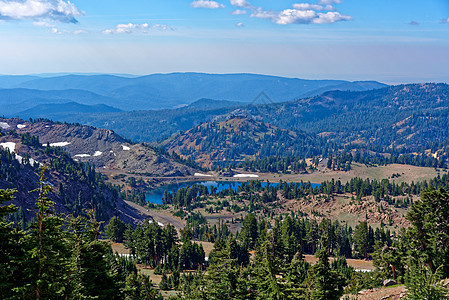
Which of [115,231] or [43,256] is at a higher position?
[43,256]

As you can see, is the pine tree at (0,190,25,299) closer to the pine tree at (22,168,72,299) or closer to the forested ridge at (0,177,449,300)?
the forested ridge at (0,177,449,300)

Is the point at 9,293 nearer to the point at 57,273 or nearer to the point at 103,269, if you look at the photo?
the point at 57,273

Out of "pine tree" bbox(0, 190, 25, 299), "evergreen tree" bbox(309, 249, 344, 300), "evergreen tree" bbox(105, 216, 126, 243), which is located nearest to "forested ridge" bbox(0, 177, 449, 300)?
"pine tree" bbox(0, 190, 25, 299)

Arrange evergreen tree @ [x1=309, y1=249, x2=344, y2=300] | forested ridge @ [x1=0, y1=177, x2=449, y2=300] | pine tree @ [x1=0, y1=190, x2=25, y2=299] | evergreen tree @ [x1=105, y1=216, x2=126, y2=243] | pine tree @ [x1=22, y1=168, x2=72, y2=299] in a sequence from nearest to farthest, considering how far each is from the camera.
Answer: pine tree @ [x1=0, y1=190, x2=25, y2=299] < pine tree @ [x1=22, y1=168, x2=72, y2=299] < forested ridge @ [x1=0, y1=177, x2=449, y2=300] < evergreen tree @ [x1=309, y1=249, x2=344, y2=300] < evergreen tree @ [x1=105, y1=216, x2=126, y2=243]

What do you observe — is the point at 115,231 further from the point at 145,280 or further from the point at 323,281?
the point at 323,281

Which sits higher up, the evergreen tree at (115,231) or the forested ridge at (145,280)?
the forested ridge at (145,280)

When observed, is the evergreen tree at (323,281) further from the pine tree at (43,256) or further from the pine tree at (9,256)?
the pine tree at (9,256)

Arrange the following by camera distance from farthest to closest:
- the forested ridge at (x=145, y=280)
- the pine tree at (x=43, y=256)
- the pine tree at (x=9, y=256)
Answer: the forested ridge at (x=145, y=280) → the pine tree at (x=43, y=256) → the pine tree at (x=9, y=256)

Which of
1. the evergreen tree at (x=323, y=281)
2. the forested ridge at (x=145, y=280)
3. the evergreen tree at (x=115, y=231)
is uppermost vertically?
the forested ridge at (x=145, y=280)

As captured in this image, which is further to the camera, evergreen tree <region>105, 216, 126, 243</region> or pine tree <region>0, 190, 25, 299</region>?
evergreen tree <region>105, 216, 126, 243</region>

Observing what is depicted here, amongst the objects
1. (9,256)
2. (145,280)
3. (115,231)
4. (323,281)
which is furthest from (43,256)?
(115,231)

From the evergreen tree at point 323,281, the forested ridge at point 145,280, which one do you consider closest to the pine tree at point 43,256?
the forested ridge at point 145,280
